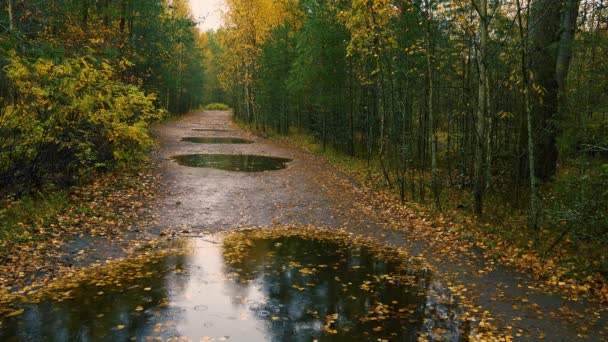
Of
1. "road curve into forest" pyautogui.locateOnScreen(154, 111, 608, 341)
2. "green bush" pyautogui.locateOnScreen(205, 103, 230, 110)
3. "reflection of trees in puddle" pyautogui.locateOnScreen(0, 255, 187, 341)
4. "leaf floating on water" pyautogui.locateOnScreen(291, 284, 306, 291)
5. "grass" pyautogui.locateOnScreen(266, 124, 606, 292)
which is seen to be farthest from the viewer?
"green bush" pyautogui.locateOnScreen(205, 103, 230, 110)

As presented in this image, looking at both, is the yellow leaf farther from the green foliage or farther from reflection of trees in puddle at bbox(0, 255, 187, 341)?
the green foliage

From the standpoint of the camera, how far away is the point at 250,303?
22.6ft

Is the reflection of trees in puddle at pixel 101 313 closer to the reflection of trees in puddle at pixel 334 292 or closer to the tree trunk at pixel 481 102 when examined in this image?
the reflection of trees in puddle at pixel 334 292

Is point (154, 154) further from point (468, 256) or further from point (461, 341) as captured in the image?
point (461, 341)

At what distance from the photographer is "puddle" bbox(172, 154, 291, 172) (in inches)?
808

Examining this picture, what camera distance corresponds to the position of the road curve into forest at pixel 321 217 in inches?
253

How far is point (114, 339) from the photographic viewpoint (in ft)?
18.4

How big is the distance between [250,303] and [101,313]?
7.04 feet

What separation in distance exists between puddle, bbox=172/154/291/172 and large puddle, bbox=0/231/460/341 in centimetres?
1133

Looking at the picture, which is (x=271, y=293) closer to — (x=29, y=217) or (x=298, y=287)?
(x=298, y=287)

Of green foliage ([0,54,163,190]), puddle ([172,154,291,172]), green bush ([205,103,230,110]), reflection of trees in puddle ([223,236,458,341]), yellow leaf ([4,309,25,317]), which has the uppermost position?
green bush ([205,103,230,110])

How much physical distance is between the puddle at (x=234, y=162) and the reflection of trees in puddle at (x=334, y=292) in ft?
34.6

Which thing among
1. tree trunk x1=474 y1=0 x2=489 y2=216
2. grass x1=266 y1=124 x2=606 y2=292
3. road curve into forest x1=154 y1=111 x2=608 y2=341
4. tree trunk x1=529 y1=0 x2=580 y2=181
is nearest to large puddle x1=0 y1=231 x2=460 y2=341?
road curve into forest x1=154 y1=111 x2=608 y2=341

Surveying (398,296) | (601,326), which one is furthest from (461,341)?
(601,326)
